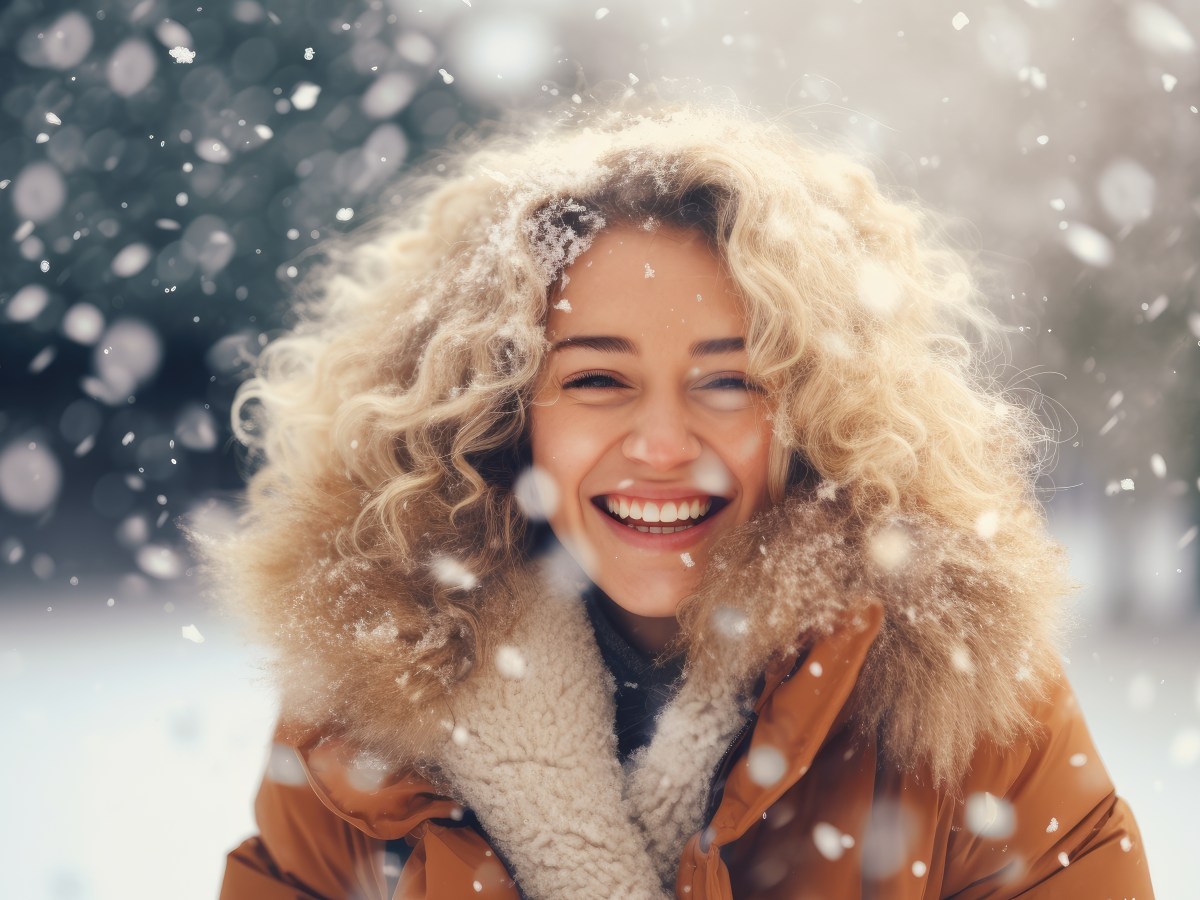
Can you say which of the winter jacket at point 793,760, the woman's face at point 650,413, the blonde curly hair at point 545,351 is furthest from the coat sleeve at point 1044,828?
the woman's face at point 650,413

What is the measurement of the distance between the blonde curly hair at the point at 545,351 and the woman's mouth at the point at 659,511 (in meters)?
0.14

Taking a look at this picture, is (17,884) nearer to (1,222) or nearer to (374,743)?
(374,743)

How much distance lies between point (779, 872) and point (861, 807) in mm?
186

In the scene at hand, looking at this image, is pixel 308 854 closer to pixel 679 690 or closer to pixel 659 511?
pixel 679 690

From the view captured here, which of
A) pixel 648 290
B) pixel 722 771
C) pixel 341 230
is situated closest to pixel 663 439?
pixel 648 290

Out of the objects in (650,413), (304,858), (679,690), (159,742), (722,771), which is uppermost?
(650,413)

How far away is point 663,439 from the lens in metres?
1.51

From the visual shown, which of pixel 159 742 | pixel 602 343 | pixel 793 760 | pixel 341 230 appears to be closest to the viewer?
pixel 793 760

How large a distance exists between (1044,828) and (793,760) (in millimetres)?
507

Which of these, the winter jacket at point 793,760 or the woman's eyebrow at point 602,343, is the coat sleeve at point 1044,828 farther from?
the woman's eyebrow at point 602,343

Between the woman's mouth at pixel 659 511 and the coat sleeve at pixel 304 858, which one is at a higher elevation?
the woman's mouth at pixel 659 511

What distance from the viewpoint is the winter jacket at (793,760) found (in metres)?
1.40

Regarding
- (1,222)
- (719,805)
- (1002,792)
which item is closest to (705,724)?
(719,805)

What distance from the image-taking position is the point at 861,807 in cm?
145
